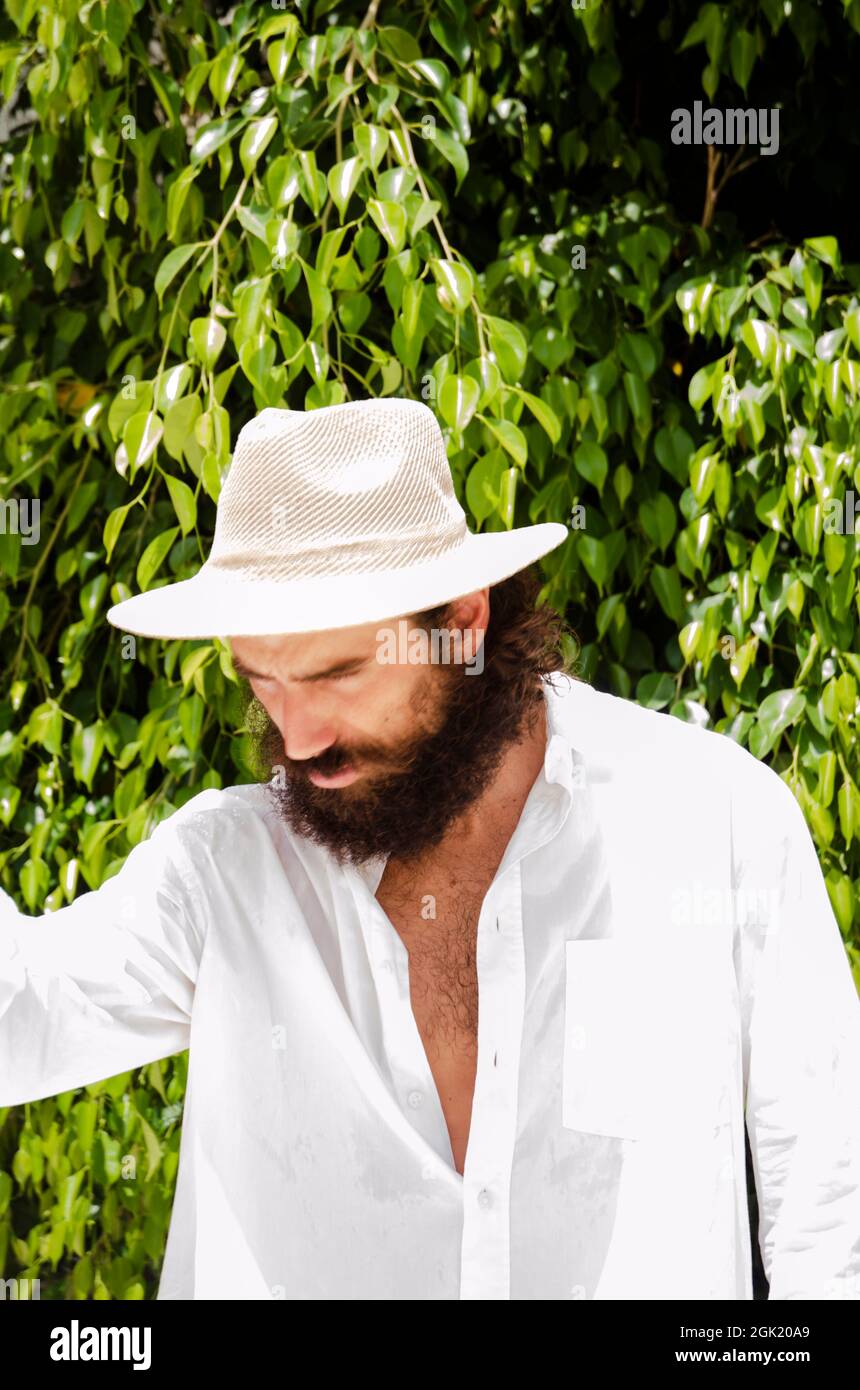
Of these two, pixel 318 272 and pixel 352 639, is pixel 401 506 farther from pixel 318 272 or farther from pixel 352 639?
pixel 318 272

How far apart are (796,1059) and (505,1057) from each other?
0.82 feet

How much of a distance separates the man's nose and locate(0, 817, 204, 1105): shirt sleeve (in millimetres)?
181

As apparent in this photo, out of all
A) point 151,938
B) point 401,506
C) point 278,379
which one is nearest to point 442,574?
point 401,506

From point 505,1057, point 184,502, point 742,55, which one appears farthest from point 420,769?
point 742,55

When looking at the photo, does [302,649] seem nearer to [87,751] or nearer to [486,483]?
[486,483]

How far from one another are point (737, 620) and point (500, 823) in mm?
551

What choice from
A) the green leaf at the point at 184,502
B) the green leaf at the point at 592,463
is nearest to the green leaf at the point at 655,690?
the green leaf at the point at 592,463

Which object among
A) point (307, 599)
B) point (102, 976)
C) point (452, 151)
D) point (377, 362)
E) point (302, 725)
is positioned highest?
point (452, 151)

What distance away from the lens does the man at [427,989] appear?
50.7 inches

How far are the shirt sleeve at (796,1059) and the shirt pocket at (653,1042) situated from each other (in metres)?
0.03

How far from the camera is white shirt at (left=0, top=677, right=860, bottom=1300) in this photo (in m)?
1.32

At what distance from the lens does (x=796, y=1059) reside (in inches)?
51.9

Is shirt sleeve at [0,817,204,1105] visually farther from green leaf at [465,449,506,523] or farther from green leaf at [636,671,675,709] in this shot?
green leaf at [636,671,675,709]

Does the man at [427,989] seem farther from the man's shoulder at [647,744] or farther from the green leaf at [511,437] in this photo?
the green leaf at [511,437]
